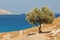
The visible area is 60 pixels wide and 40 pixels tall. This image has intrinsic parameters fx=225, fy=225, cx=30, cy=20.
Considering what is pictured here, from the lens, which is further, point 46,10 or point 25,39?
point 46,10

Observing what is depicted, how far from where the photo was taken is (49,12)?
6056cm

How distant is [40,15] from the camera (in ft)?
193

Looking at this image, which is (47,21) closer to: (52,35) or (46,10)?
(46,10)

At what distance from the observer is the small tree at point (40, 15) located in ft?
194

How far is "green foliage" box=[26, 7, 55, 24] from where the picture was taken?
59.2 metres

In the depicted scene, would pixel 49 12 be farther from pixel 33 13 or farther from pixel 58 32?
pixel 58 32

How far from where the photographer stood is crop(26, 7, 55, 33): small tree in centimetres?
5916

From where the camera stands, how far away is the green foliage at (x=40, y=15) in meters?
59.2

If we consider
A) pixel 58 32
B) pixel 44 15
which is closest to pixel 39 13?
pixel 44 15

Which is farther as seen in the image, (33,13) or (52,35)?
(33,13)

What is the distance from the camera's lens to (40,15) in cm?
5897

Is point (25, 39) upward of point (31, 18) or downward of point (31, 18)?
downward

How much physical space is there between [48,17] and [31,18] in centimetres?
451

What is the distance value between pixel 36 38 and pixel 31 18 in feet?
32.5
